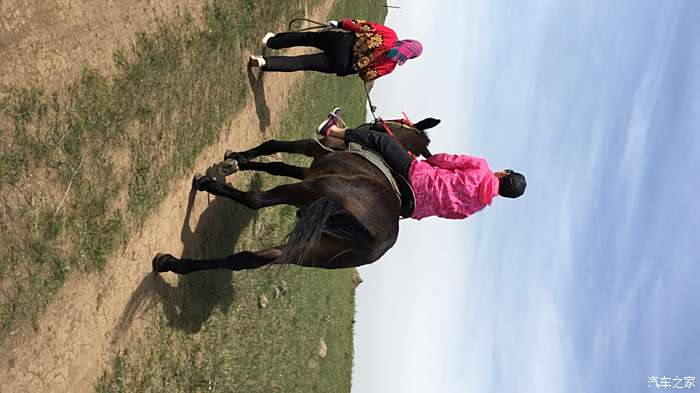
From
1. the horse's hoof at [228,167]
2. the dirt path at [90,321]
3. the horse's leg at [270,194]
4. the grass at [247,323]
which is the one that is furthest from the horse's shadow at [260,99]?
the horse's leg at [270,194]

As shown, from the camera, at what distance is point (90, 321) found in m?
4.54

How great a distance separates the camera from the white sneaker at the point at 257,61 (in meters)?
7.90

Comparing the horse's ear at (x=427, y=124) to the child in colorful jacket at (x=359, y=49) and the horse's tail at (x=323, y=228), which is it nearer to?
the child in colorful jacket at (x=359, y=49)

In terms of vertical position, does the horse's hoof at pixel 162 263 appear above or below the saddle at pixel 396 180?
below

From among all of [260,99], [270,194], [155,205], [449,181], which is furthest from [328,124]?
[155,205]

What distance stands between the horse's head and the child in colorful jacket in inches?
28.5

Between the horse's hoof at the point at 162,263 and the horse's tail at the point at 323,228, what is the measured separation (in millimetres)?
1174

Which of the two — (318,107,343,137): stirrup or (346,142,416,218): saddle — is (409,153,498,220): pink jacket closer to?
(346,142,416,218): saddle

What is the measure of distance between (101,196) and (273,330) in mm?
4374

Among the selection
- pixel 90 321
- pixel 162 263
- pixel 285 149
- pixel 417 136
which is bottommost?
pixel 90 321

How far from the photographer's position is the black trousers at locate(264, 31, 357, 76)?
7070 mm

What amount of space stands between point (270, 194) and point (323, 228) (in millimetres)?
709

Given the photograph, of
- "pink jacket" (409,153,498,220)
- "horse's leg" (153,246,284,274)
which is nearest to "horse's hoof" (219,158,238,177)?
"horse's leg" (153,246,284,274)

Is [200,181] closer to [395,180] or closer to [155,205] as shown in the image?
[155,205]
